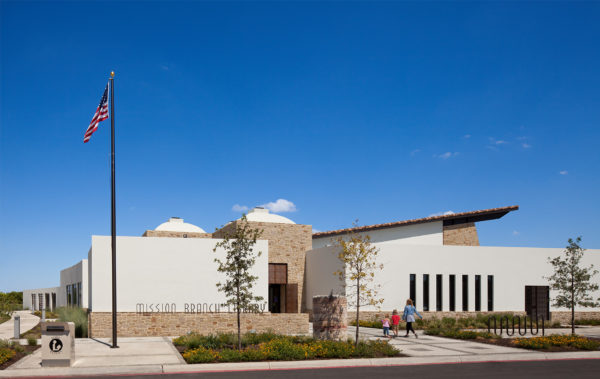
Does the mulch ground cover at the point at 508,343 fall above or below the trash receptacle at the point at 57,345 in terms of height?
below

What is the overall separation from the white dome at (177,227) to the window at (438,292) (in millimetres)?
17454

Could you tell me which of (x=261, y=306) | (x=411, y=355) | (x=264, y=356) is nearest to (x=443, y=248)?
(x=261, y=306)

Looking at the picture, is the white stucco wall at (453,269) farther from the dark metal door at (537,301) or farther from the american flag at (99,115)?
the american flag at (99,115)

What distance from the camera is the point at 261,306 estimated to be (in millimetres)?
27516

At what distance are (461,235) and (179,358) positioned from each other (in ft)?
81.8

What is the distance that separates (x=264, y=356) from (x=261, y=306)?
11.8 m

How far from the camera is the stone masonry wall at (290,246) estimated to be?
33656 mm

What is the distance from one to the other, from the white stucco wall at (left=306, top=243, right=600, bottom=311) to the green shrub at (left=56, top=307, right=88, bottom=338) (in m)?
13.2

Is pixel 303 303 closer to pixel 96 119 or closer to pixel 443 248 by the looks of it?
pixel 443 248

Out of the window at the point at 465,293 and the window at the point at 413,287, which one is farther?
the window at the point at 465,293

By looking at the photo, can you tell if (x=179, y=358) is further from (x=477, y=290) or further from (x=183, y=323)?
(x=477, y=290)

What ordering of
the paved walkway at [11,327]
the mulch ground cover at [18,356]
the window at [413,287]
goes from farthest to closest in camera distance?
the window at [413,287] < the paved walkway at [11,327] < the mulch ground cover at [18,356]

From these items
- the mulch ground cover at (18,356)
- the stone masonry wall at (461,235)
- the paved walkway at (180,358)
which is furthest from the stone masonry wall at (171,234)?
the stone masonry wall at (461,235)

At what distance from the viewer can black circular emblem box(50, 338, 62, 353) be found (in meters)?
14.8
